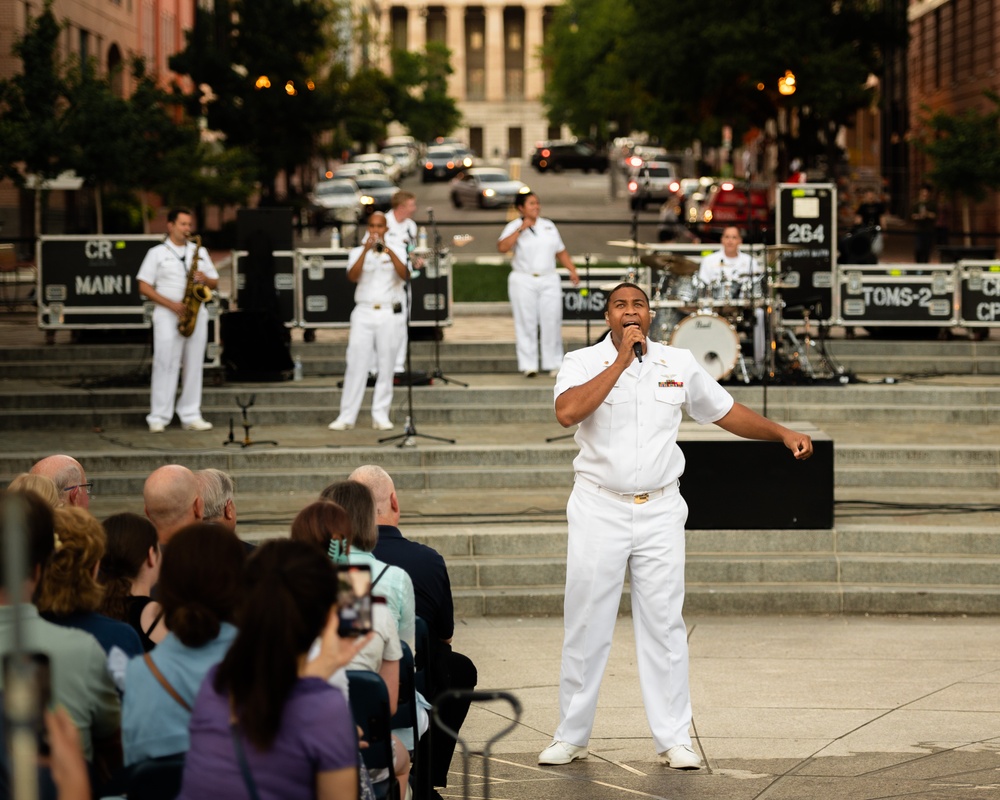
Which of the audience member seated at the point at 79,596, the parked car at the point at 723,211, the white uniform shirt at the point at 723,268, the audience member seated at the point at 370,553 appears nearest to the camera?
the audience member seated at the point at 79,596

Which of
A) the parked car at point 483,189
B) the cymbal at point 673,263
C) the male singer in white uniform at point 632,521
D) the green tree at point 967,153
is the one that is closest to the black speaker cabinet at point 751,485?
the male singer in white uniform at point 632,521

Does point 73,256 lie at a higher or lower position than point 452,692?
higher

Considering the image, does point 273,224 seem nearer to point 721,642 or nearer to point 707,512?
point 707,512

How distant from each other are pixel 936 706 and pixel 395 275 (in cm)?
710

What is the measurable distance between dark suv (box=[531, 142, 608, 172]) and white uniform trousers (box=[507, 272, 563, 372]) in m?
61.5

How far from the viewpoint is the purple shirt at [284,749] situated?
3801 millimetres

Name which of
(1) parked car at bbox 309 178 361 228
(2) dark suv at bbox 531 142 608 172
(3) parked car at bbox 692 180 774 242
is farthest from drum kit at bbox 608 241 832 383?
(2) dark suv at bbox 531 142 608 172

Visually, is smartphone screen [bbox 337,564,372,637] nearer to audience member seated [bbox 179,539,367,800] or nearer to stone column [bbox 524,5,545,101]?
audience member seated [bbox 179,539,367,800]

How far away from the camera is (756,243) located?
20.3 metres

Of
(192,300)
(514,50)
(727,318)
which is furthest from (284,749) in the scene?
(514,50)

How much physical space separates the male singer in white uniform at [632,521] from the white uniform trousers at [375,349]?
6.86 m

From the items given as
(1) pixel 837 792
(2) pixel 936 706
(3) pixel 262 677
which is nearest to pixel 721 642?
(2) pixel 936 706

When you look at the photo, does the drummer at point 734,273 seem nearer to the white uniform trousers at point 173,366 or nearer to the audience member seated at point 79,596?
the white uniform trousers at point 173,366

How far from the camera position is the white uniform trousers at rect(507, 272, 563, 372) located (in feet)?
51.7
